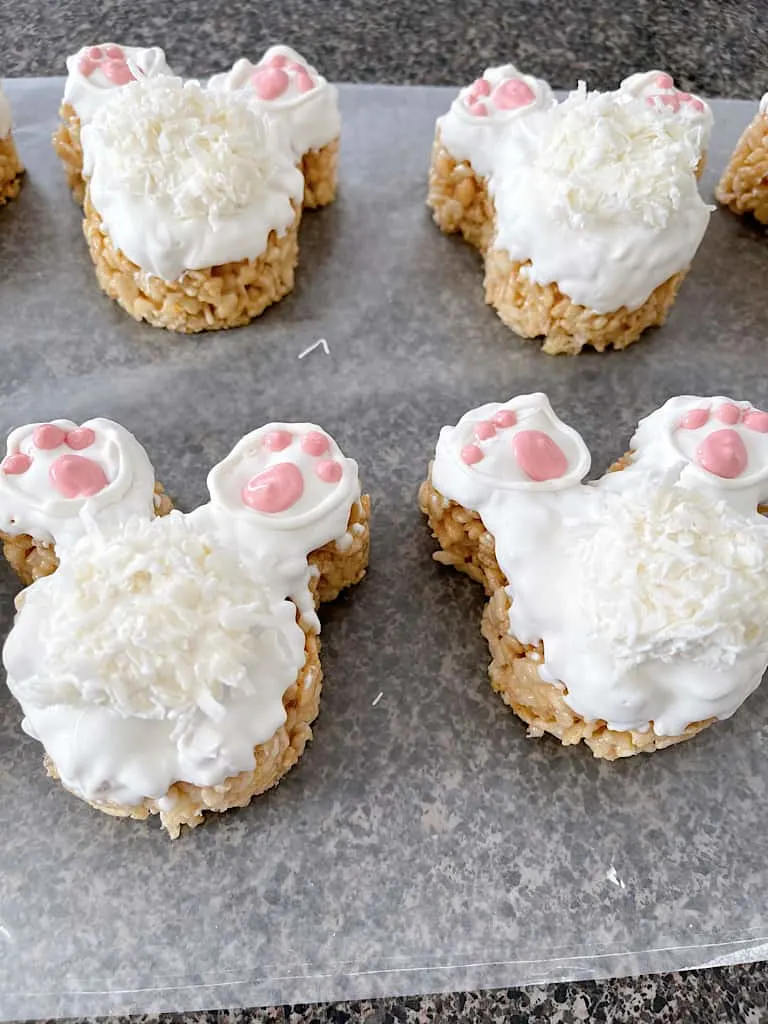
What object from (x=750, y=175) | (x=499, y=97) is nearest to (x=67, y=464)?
(x=499, y=97)

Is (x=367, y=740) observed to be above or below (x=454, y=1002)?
above

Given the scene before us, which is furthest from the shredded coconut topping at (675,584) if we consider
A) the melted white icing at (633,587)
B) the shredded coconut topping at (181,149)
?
the shredded coconut topping at (181,149)

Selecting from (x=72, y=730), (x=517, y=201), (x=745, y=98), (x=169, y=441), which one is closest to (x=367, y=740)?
(x=72, y=730)

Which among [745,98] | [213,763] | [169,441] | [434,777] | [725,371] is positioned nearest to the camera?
[213,763]

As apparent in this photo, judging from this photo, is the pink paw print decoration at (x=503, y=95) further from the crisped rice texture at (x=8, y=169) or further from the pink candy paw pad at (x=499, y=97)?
the crisped rice texture at (x=8, y=169)

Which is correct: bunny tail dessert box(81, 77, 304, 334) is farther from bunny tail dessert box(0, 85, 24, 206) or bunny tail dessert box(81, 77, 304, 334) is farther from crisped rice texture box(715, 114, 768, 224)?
crisped rice texture box(715, 114, 768, 224)

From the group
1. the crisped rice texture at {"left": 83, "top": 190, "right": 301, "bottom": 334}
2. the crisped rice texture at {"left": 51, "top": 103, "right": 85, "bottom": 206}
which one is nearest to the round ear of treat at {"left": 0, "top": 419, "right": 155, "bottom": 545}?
the crisped rice texture at {"left": 83, "top": 190, "right": 301, "bottom": 334}

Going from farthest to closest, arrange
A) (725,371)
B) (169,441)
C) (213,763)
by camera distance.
A: (725,371) < (169,441) < (213,763)

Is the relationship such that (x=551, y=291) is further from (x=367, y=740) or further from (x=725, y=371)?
(x=367, y=740)
